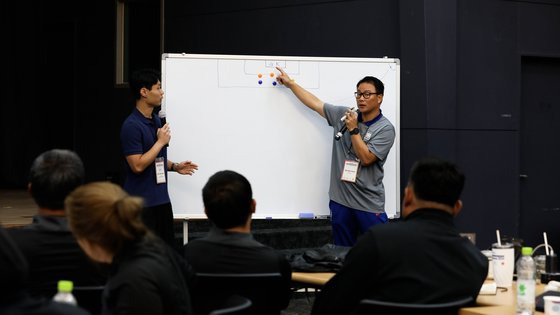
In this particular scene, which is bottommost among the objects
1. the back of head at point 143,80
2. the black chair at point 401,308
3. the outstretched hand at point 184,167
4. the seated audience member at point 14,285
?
the black chair at point 401,308

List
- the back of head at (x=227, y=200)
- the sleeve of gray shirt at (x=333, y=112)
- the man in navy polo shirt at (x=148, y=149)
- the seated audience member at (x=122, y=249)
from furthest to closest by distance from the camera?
1. the sleeve of gray shirt at (x=333, y=112)
2. the man in navy polo shirt at (x=148, y=149)
3. the back of head at (x=227, y=200)
4. the seated audience member at (x=122, y=249)

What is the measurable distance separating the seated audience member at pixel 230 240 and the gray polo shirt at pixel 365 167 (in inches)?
89.5

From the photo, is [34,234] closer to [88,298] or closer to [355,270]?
[88,298]

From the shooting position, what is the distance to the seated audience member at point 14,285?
170cm

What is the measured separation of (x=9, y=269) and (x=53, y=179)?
3.81ft

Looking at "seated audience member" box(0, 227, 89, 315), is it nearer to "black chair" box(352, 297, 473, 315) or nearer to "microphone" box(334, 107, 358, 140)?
"black chair" box(352, 297, 473, 315)

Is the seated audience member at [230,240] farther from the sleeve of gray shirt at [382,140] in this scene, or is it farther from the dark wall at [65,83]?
the dark wall at [65,83]

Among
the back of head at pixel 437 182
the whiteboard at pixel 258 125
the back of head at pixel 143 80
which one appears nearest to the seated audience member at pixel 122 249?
the back of head at pixel 437 182

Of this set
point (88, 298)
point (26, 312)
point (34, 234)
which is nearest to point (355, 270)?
point (88, 298)

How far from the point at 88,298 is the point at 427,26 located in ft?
14.4

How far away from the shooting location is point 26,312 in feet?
5.88

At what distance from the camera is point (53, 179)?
2832mm

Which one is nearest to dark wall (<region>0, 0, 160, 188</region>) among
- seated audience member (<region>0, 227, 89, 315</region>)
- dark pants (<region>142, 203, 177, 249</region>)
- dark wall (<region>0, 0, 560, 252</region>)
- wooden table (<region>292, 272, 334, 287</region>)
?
dark wall (<region>0, 0, 560, 252</region>)

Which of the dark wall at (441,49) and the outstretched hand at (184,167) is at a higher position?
the dark wall at (441,49)
